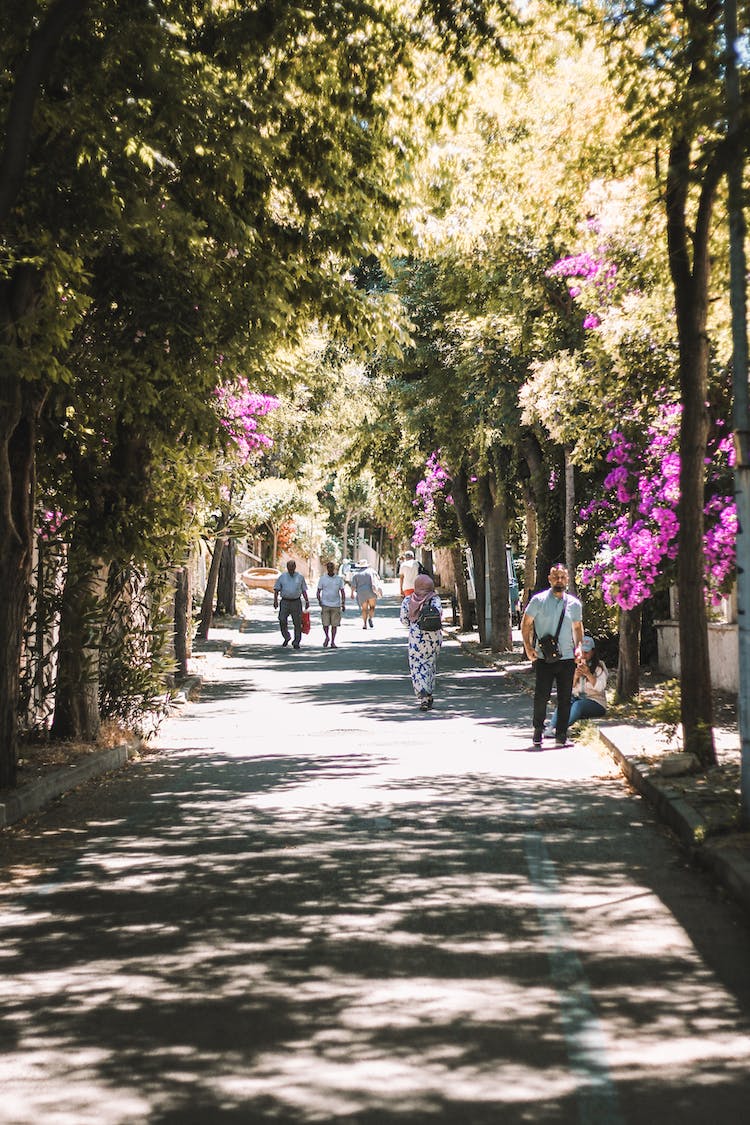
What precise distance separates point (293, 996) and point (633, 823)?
17.2ft

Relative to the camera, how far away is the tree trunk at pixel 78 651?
15391 millimetres

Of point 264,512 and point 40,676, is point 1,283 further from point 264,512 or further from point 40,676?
point 264,512

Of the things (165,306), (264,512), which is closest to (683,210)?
(165,306)

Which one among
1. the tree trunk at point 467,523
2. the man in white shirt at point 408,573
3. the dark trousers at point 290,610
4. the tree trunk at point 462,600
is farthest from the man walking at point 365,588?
the man in white shirt at point 408,573

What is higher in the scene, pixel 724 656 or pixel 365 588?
pixel 365 588

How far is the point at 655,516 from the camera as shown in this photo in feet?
59.4

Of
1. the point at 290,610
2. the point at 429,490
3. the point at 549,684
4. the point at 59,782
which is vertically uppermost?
the point at 429,490

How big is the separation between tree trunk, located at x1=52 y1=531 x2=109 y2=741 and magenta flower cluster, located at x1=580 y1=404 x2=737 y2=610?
6.60 metres

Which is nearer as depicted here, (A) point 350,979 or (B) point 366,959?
(A) point 350,979

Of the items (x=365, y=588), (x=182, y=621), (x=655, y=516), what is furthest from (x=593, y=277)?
(x=365, y=588)

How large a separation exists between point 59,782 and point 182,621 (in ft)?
42.6

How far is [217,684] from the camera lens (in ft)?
85.3

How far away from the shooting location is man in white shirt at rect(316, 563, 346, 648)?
121 feet

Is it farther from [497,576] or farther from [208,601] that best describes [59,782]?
[208,601]
